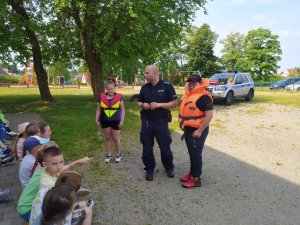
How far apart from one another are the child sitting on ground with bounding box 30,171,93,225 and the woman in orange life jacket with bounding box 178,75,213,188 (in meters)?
2.01

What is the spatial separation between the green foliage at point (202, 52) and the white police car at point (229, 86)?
116ft

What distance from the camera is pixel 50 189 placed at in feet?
8.59

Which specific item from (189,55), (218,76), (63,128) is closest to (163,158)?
(63,128)

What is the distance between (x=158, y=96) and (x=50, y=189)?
2.68 metres

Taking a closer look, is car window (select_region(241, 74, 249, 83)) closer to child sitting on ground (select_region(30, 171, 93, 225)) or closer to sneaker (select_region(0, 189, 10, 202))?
sneaker (select_region(0, 189, 10, 202))

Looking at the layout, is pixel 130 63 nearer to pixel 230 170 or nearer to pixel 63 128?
pixel 63 128

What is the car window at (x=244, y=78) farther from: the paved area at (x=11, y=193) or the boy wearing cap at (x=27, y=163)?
the boy wearing cap at (x=27, y=163)

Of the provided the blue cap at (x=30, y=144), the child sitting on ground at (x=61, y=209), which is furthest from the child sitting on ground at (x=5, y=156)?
the child sitting on ground at (x=61, y=209)

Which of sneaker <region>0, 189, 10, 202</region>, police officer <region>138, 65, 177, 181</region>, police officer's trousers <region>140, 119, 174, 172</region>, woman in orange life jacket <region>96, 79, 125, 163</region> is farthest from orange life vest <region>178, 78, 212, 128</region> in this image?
sneaker <region>0, 189, 10, 202</region>

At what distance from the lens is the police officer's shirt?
4867mm

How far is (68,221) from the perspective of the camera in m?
2.79

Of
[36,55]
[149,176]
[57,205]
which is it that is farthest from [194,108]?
[36,55]

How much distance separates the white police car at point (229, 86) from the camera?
52.8ft

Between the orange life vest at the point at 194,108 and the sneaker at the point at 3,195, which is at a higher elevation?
the orange life vest at the point at 194,108
